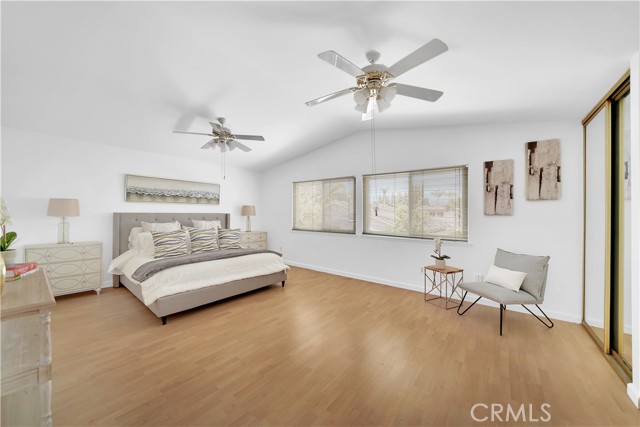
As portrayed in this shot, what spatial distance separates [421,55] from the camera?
1.66 m

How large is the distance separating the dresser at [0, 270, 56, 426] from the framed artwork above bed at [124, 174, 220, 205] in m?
3.76

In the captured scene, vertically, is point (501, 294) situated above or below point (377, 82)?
below

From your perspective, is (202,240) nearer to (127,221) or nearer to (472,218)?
(127,221)

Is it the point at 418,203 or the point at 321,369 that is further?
the point at 418,203

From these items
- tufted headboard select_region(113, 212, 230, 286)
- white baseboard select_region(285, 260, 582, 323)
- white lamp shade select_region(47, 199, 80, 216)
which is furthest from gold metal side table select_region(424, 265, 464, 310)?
white lamp shade select_region(47, 199, 80, 216)

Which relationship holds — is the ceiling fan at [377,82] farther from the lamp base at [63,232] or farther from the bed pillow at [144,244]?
the lamp base at [63,232]

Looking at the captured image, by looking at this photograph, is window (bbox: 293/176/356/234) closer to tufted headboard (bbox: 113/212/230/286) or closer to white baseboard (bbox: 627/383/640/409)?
tufted headboard (bbox: 113/212/230/286)

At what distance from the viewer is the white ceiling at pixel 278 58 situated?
1.64 m

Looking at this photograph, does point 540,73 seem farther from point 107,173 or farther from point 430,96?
point 107,173

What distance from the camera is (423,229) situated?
4000 millimetres

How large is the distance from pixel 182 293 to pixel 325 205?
3.14m
